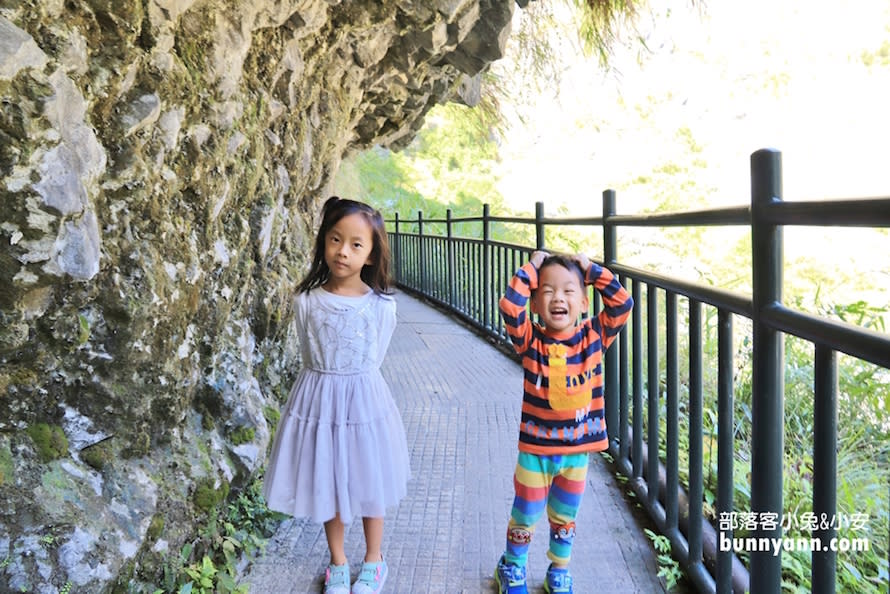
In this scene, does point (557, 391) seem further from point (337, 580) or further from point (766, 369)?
point (337, 580)

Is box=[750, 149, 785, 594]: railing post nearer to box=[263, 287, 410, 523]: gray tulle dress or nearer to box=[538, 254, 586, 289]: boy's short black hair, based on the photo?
box=[538, 254, 586, 289]: boy's short black hair

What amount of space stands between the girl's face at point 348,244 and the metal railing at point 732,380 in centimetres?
105

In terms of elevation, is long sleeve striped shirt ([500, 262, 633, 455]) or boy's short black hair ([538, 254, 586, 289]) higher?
boy's short black hair ([538, 254, 586, 289])

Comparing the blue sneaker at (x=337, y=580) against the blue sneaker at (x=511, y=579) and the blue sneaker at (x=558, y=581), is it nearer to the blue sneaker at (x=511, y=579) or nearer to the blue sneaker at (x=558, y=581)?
the blue sneaker at (x=511, y=579)

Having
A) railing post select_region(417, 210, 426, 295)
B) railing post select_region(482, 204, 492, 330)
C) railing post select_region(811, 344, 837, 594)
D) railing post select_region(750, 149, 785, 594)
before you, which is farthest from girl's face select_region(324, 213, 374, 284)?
railing post select_region(417, 210, 426, 295)

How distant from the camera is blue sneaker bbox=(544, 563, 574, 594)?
238 centimetres

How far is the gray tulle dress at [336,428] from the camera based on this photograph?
2.34 meters

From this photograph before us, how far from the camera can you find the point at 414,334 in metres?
7.45

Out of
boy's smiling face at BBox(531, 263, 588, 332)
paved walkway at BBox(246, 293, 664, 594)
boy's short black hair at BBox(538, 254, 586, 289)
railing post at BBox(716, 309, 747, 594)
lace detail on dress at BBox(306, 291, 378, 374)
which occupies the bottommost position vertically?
paved walkway at BBox(246, 293, 664, 594)

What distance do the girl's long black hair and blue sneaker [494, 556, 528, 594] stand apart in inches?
39.2

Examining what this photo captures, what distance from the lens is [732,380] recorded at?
2166mm

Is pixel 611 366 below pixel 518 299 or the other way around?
below

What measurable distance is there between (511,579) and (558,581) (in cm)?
16

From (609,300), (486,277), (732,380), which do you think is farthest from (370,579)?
(486,277)
